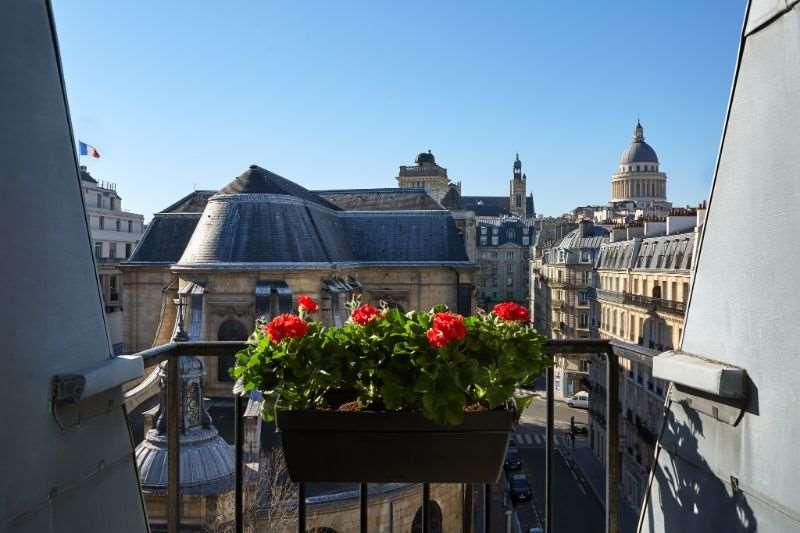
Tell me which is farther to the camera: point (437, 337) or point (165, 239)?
point (165, 239)

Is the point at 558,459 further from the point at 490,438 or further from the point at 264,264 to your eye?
the point at 490,438

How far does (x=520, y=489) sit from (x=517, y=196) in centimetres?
7570

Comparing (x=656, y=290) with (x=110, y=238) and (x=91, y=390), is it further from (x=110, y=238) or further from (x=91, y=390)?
(x=110, y=238)

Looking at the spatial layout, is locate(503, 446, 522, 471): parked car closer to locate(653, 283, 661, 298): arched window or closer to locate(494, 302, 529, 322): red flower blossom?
locate(653, 283, 661, 298): arched window

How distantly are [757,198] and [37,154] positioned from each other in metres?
2.09

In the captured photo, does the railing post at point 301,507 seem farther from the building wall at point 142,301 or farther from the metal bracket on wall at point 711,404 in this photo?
the building wall at point 142,301

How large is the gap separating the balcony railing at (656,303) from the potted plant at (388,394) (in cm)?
2079

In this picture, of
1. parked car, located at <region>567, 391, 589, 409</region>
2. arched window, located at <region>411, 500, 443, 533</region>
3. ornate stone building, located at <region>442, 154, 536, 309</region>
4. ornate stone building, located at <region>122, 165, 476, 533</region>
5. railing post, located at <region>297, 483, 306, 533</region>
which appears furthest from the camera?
ornate stone building, located at <region>442, 154, 536, 309</region>

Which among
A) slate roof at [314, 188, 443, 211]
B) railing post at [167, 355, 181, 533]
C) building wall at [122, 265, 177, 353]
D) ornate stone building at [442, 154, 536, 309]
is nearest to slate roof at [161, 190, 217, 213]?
building wall at [122, 265, 177, 353]

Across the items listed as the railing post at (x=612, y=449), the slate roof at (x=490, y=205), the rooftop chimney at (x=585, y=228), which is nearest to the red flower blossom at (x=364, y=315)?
the railing post at (x=612, y=449)

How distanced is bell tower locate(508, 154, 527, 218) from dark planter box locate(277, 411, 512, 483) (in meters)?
92.6

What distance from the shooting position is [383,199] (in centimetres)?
3466

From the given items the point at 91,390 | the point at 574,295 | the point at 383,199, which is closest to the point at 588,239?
the point at 574,295

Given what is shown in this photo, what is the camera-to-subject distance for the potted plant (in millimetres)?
2180
